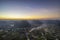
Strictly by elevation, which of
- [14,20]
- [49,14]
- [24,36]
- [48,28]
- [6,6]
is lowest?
[24,36]

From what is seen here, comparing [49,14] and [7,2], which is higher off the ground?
[7,2]

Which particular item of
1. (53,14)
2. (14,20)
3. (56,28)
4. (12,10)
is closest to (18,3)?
(12,10)

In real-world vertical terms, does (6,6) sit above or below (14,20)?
above

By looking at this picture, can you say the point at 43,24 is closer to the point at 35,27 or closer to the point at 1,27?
the point at 35,27

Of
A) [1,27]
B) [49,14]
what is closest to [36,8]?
[49,14]

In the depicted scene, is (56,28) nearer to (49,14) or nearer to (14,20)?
(49,14)

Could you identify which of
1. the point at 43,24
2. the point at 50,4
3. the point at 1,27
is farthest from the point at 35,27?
the point at 1,27

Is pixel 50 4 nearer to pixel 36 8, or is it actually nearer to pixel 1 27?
pixel 36 8
